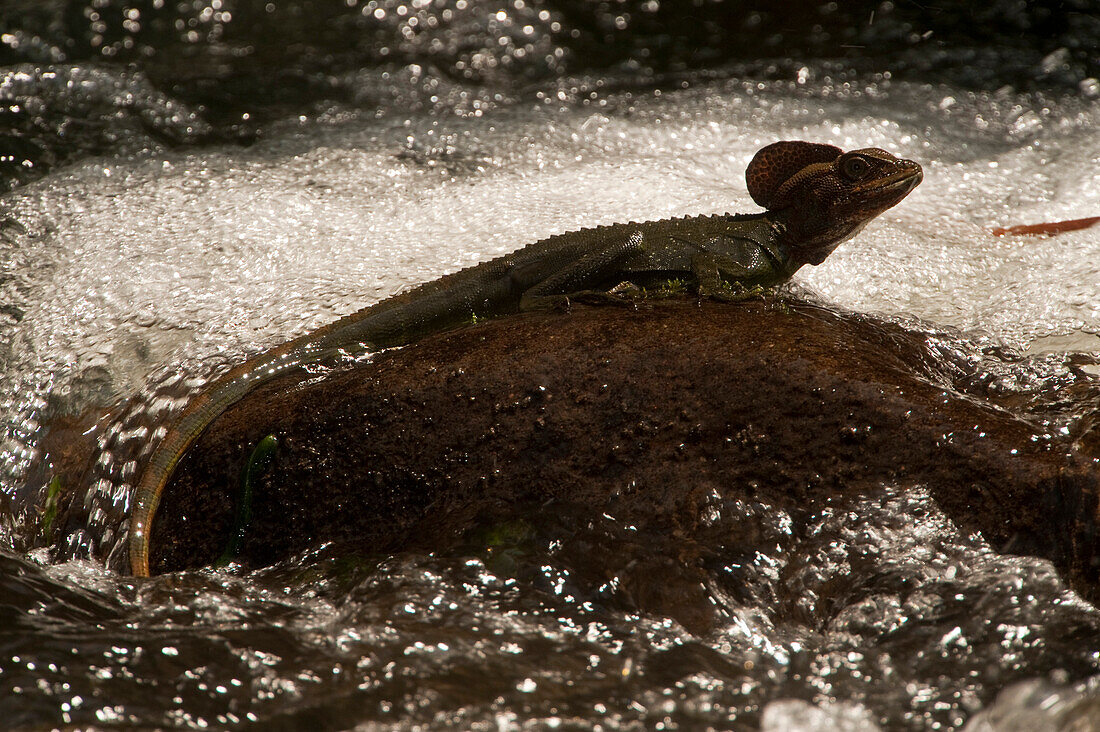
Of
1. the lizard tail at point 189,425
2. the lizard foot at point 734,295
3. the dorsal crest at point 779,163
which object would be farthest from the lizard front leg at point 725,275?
the lizard tail at point 189,425

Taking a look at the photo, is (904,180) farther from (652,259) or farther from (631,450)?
(631,450)

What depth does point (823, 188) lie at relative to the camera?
4293 millimetres

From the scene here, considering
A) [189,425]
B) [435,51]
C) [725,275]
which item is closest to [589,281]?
[725,275]

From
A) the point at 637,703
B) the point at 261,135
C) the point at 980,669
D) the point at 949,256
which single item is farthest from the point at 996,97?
the point at 637,703

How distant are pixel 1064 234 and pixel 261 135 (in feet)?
18.7

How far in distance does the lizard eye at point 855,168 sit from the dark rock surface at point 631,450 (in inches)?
46.8

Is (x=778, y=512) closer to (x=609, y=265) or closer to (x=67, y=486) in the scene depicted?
(x=609, y=265)

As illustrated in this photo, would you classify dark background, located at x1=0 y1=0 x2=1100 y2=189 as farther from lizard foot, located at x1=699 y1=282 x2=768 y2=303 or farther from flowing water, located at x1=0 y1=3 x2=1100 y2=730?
lizard foot, located at x1=699 y1=282 x2=768 y2=303

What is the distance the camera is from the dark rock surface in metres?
2.67

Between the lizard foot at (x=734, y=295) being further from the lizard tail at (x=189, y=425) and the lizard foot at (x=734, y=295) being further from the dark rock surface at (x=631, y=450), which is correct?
the lizard tail at (x=189, y=425)

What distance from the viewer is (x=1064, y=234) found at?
5.49 metres

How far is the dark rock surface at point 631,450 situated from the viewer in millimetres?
2666

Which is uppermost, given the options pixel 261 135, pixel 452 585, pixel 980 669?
pixel 261 135

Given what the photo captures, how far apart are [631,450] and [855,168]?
83.2 inches
